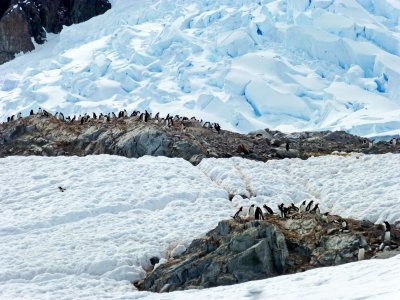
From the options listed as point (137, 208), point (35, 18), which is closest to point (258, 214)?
point (137, 208)

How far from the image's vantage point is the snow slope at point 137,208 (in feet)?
43.3

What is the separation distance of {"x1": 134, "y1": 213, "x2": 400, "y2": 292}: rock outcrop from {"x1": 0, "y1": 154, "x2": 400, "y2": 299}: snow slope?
99 cm

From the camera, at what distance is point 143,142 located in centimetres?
2591

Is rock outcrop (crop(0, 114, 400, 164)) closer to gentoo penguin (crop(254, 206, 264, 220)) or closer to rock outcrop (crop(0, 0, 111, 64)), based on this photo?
gentoo penguin (crop(254, 206, 264, 220))

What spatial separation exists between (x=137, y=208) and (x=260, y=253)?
6.01 metres

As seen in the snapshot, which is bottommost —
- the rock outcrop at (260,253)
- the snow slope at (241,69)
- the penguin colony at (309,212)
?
the snow slope at (241,69)

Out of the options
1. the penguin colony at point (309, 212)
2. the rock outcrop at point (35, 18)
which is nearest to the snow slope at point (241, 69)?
the rock outcrop at point (35, 18)

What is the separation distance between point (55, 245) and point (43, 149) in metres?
12.7

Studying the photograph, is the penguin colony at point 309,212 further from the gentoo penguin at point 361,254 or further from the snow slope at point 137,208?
the snow slope at point 137,208

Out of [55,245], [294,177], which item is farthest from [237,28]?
[55,245]

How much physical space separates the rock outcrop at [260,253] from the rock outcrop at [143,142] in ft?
32.9

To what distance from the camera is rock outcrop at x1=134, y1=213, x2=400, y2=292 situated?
13336mm

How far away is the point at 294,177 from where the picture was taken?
2247 cm

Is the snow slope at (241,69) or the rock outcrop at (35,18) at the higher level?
the rock outcrop at (35,18)
